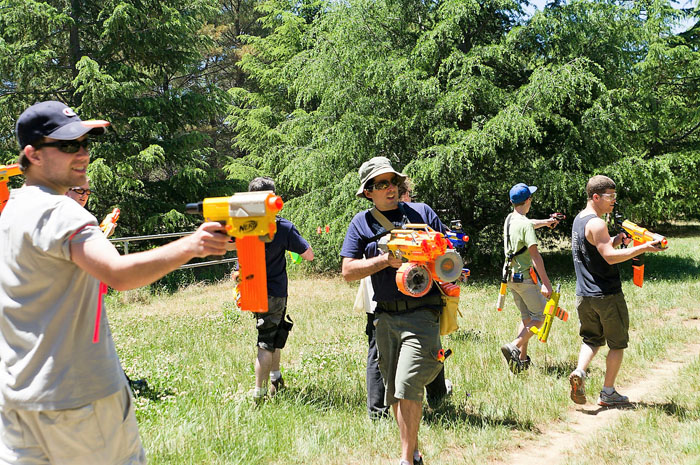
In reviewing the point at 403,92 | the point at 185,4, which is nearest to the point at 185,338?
the point at 403,92

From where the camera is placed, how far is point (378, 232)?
14.4 ft

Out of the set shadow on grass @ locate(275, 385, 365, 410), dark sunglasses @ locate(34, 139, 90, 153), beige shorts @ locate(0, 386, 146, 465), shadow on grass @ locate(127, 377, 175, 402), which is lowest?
shadow on grass @ locate(275, 385, 365, 410)

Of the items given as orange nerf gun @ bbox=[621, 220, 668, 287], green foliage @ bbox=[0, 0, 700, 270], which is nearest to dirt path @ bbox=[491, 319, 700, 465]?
orange nerf gun @ bbox=[621, 220, 668, 287]

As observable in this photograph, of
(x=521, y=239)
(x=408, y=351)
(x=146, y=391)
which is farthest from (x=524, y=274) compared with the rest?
(x=146, y=391)

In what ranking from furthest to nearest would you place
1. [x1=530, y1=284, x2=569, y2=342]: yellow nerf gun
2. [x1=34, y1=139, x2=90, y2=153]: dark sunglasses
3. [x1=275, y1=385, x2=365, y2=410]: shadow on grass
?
1. [x1=530, y1=284, x2=569, y2=342]: yellow nerf gun
2. [x1=275, y1=385, x2=365, y2=410]: shadow on grass
3. [x1=34, y1=139, x2=90, y2=153]: dark sunglasses

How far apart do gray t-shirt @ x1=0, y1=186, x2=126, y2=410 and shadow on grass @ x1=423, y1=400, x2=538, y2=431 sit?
3.61 metres

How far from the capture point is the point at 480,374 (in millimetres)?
6465

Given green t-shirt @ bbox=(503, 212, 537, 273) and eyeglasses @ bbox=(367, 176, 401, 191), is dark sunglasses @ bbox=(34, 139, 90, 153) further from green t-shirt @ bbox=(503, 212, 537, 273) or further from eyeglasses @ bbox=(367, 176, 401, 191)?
green t-shirt @ bbox=(503, 212, 537, 273)

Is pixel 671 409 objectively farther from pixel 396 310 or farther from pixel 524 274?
pixel 396 310

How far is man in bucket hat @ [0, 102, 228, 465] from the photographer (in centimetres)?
212

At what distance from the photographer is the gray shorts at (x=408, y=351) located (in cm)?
407

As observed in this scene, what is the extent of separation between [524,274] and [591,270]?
4.26 feet

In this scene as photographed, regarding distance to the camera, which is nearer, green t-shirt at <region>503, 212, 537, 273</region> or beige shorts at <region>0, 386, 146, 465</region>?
beige shorts at <region>0, 386, 146, 465</region>

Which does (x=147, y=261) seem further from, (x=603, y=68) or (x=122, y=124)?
(x=122, y=124)
